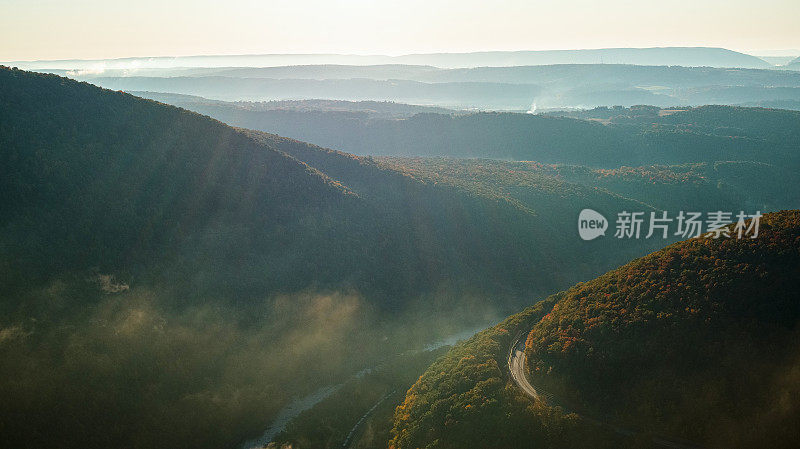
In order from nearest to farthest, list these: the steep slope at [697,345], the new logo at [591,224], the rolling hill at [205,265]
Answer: the steep slope at [697,345] → the rolling hill at [205,265] → the new logo at [591,224]

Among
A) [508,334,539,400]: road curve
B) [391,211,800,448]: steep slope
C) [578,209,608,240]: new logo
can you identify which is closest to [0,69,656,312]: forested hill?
[578,209,608,240]: new logo

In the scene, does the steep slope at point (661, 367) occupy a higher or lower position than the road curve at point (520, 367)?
higher

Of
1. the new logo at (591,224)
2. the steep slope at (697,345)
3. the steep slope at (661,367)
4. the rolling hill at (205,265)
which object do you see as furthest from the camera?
the new logo at (591,224)

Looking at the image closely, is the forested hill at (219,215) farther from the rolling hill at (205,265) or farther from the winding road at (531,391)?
the winding road at (531,391)

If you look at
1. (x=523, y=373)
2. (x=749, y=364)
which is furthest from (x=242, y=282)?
(x=749, y=364)

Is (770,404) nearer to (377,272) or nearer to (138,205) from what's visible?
(377,272)

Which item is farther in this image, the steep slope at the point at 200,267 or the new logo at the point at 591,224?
the new logo at the point at 591,224

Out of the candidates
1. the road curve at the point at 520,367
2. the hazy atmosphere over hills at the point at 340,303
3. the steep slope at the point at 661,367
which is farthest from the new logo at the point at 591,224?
the road curve at the point at 520,367

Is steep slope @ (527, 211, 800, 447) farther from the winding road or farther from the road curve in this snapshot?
the road curve
